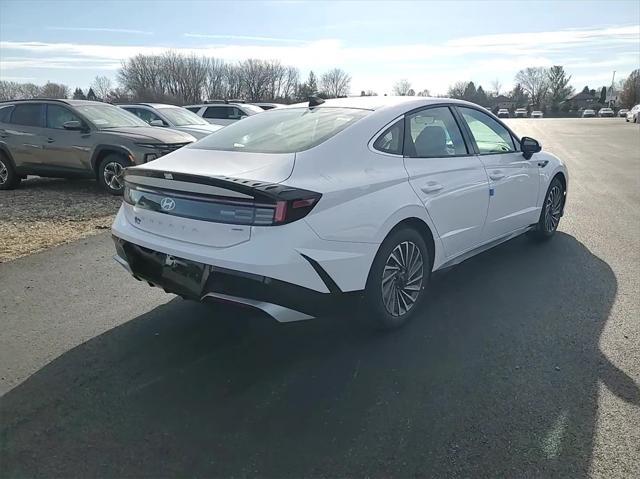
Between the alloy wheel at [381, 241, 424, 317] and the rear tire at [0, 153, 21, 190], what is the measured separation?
352 inches

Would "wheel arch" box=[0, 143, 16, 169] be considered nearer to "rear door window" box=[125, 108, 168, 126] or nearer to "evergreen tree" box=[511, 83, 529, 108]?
"rear door window" box=[125, 108, 168, 126]

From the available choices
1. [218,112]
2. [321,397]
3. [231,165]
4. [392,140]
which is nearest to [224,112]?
[218,112]

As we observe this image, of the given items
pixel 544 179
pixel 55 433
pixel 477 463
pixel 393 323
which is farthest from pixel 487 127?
pixel 55 433

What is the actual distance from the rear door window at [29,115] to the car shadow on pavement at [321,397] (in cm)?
731

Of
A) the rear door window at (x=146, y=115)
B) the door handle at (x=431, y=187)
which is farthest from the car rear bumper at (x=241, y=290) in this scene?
the rear door window at (x=146, y=115)

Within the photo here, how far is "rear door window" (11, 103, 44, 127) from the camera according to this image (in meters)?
9.52

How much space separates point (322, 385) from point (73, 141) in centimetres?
798

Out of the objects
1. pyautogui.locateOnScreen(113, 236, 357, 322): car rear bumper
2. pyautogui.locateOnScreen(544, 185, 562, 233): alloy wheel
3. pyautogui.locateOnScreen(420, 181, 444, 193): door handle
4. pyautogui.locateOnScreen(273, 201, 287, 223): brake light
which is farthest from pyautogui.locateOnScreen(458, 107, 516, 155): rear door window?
pyautogui.locateOnScreen(273, 201, 287, 223): brake light

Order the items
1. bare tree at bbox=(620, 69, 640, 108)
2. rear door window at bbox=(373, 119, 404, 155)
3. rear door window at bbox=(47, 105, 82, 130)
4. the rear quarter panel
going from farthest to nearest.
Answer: bare tree at bbox=(620, 69, 640, 108) → rear door window at bbox=(47, 105, 82, 130) → rear door window at bbox=(373, 119, 404, 155) → the rear quarter panel

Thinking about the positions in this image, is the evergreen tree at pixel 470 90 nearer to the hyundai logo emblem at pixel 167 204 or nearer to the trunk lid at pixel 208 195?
the trunk lid at pixel 208 195

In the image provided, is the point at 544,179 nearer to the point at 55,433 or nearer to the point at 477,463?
the point at 477,463

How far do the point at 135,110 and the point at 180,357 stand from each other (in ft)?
38.5

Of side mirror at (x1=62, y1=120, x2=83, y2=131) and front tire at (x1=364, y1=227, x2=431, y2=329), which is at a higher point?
side mirror at (x1=62, y1=120, x2=83, y2=131)

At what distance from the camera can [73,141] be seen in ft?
29.7
